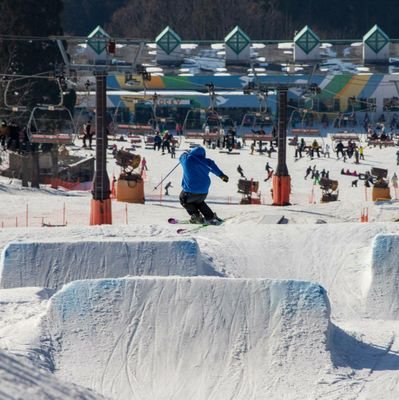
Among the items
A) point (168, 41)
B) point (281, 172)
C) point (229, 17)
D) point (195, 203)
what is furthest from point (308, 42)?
point (195, 203)

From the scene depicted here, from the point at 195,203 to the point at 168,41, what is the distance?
42.5 meters

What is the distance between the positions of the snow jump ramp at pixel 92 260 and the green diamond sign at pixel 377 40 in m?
46.1

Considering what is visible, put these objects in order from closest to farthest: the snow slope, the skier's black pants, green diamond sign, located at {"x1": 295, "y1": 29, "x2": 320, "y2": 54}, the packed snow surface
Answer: the snow slope
the packed snow surface
the skier's black pants
green diamond sign, located at {"x1": 295, "y1": 29, "x2": 320, "y2": 54}

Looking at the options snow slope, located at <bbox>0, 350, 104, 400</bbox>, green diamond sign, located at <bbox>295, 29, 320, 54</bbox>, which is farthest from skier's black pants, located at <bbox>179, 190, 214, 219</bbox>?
green diamond sign, located at <bbox>295, 29, 320, 54</bbox>

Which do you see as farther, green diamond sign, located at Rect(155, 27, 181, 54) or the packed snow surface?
green diamond sign, located at Rect(155, 27, 181, 54)

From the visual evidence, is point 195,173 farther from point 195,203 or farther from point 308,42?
point 308,42

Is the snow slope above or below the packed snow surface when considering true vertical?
above

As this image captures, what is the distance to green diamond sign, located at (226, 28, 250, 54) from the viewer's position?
61094 mm

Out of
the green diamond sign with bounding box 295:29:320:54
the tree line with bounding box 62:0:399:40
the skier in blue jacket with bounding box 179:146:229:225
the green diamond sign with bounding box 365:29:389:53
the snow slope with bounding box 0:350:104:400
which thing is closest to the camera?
the snow slope with bounding box 0:350:104:400

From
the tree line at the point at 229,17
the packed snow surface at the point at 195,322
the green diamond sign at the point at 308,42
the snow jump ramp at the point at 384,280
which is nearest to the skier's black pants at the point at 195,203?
the packed snow surface at the point at 195,322

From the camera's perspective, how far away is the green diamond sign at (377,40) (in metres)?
61.8

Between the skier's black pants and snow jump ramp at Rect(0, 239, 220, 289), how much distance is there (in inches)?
119

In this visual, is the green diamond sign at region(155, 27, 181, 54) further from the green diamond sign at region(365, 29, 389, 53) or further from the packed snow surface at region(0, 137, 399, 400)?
the packed snow surface at region(0, 137, 399, 400)

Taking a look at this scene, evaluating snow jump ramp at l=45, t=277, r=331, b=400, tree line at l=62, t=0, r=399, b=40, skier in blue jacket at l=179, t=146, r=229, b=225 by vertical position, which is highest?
tree line at l=62, t=0, r=399, b=40
